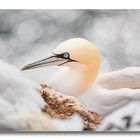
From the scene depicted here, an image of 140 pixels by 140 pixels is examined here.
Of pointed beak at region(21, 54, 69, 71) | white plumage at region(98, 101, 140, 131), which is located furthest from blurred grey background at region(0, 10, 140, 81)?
white plumage at region(98, 101, 140, 131)

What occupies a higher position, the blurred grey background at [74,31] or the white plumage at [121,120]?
the blurred grey background at [74,31]

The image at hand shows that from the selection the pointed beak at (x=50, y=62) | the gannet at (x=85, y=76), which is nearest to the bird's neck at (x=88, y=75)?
the gannet at (x=85, y=76)

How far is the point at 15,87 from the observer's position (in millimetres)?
1469

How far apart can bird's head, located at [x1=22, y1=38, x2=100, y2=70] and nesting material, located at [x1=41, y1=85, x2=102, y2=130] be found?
0.42 feet

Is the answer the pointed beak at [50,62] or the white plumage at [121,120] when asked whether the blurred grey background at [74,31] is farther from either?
the white plumage at [121,120]

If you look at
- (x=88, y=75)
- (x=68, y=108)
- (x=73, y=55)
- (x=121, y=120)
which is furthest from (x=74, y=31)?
(x=121, y=120)

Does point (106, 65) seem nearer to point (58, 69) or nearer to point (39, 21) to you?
point (58, 69)

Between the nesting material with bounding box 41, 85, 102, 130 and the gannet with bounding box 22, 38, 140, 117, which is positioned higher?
the gannet with bounding box 22, 38, 140, 117

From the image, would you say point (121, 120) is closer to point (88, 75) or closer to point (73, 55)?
point (88, 75)

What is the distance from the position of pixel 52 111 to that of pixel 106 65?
0.36m

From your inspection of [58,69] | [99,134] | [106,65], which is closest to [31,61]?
[58,69]

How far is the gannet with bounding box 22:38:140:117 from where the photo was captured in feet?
4.83

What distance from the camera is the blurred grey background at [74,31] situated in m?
1.48

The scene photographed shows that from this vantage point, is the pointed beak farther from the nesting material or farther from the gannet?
the nesting material
